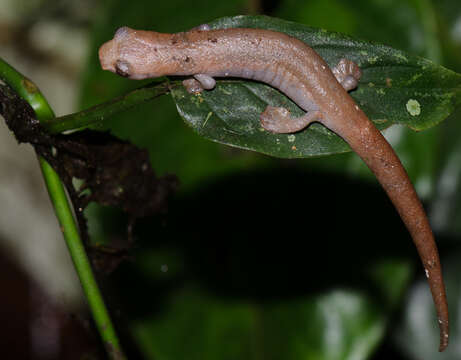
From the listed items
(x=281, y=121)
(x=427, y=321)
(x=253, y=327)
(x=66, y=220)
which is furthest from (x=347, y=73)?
(x=427, y=321)

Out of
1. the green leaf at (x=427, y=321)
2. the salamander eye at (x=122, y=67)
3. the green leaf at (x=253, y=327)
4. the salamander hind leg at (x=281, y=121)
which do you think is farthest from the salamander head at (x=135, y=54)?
the green leaf at (x=427, y=321)

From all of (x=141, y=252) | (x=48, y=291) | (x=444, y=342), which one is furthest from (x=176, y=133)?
(x=48, y=291)

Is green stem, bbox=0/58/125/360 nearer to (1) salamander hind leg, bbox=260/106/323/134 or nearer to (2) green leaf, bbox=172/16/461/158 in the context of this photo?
(2) green leaf, bbox=172/16/461/158

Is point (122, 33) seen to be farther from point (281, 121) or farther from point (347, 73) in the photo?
point (347, 73)

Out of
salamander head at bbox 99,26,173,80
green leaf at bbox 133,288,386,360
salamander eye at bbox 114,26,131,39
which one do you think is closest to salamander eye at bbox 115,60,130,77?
salamander head at bbox 99,26,173,80

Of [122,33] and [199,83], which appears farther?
[122,33]

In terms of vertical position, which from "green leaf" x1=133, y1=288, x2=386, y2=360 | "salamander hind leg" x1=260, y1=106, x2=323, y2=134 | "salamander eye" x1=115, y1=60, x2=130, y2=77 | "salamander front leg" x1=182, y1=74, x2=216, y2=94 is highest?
"salamander eye" x1=115, y1=60, x2=130, y2=77
